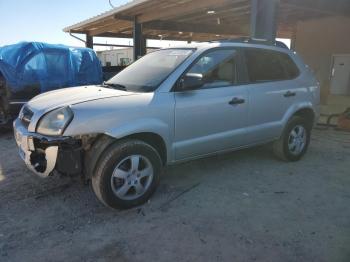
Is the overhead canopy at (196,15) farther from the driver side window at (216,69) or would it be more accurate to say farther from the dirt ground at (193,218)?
the dirt ground at (193,218)

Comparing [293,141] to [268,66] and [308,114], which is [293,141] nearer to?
[308,114]

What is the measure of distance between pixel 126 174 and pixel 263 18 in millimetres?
5431

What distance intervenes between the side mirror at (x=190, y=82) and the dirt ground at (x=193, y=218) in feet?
4.22

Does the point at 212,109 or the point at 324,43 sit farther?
the point at 324,43

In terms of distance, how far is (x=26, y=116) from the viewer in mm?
3760

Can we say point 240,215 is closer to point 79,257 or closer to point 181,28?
point 79,257

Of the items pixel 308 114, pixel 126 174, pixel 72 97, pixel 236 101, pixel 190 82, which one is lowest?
pixel 126 174

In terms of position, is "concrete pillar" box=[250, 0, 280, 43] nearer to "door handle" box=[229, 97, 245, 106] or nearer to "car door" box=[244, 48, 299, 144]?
"car door" box=[244, 48, 299, 144]

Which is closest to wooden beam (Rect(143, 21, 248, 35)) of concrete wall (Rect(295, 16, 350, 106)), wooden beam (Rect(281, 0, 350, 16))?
concrete wall (Rect(295, 16, 350, 106))

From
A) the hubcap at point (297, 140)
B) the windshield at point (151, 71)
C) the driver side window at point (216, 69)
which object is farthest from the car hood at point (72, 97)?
the hubcap at point (297, 140)

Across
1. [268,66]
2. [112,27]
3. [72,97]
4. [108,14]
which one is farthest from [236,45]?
[112,27]

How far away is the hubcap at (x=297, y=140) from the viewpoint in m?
5.36

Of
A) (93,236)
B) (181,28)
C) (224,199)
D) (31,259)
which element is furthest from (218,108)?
(181,28)

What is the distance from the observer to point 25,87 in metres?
6.92
